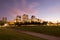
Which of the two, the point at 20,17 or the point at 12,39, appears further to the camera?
the point at 20,17

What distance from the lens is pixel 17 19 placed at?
390ft

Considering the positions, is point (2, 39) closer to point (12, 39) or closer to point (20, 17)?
point (12, 39)

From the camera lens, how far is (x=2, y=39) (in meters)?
19.1

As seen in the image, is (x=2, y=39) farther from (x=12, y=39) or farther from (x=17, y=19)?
(x=17, y=19)

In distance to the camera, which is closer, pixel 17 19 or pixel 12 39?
pixel 12 39

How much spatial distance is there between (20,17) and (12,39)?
9716cm

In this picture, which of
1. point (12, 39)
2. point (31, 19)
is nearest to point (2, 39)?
point (12, 39)

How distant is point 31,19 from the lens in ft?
371

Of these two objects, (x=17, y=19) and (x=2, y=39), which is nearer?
(x=2, y=39)

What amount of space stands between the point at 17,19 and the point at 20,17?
12.9 feet

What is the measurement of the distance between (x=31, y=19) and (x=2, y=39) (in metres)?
94.0

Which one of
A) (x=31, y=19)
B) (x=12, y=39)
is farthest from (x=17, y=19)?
(x=12, y=39)

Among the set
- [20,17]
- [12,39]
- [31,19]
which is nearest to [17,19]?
[20,17]

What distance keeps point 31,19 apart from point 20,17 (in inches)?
364
